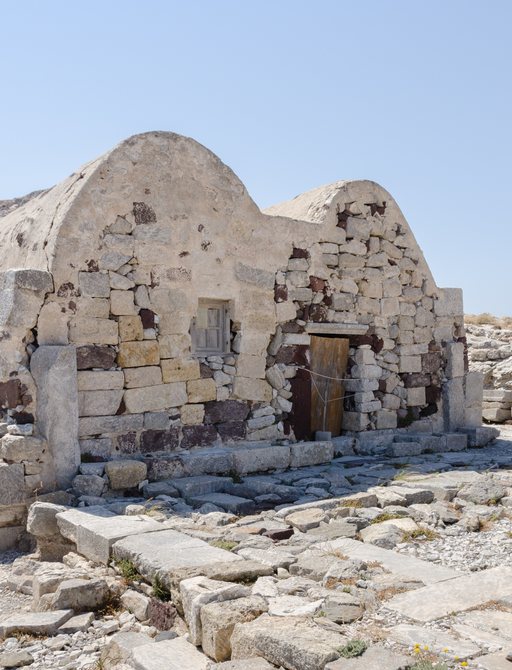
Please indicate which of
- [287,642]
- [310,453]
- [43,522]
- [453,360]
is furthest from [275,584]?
[453,360]

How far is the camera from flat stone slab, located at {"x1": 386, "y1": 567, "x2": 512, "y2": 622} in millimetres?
3771

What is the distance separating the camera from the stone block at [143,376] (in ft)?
25.4

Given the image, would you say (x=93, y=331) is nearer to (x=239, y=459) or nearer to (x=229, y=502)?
(x=239, y=459)

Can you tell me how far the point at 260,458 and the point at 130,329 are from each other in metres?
2.14

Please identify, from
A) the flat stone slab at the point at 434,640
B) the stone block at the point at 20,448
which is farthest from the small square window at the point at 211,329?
the flat stone slab at the point at 434,640

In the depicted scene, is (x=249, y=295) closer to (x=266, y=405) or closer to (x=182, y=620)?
(x=266, y=405)

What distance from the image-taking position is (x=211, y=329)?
8688mm

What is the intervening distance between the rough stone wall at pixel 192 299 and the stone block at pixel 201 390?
0.04 ft

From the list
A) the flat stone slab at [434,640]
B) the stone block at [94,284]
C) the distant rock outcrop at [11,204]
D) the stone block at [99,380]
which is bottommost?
the flat stone slab at [434,640]

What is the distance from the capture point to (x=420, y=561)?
4.74m

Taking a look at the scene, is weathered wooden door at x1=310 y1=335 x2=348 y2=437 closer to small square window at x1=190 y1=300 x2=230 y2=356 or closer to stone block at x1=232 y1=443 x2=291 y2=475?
stone block at x1=232 y1=443 x2=291 y2=475

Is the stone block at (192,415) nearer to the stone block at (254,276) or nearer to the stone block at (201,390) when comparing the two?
the stone block at (201,390)

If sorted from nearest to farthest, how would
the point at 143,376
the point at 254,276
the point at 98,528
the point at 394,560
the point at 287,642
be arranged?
1. the point at 287,642
2. the point at 394,560
3. the point at 98,528
4. the point at 143,376
5. the point at 254,276

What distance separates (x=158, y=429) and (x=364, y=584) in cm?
414
